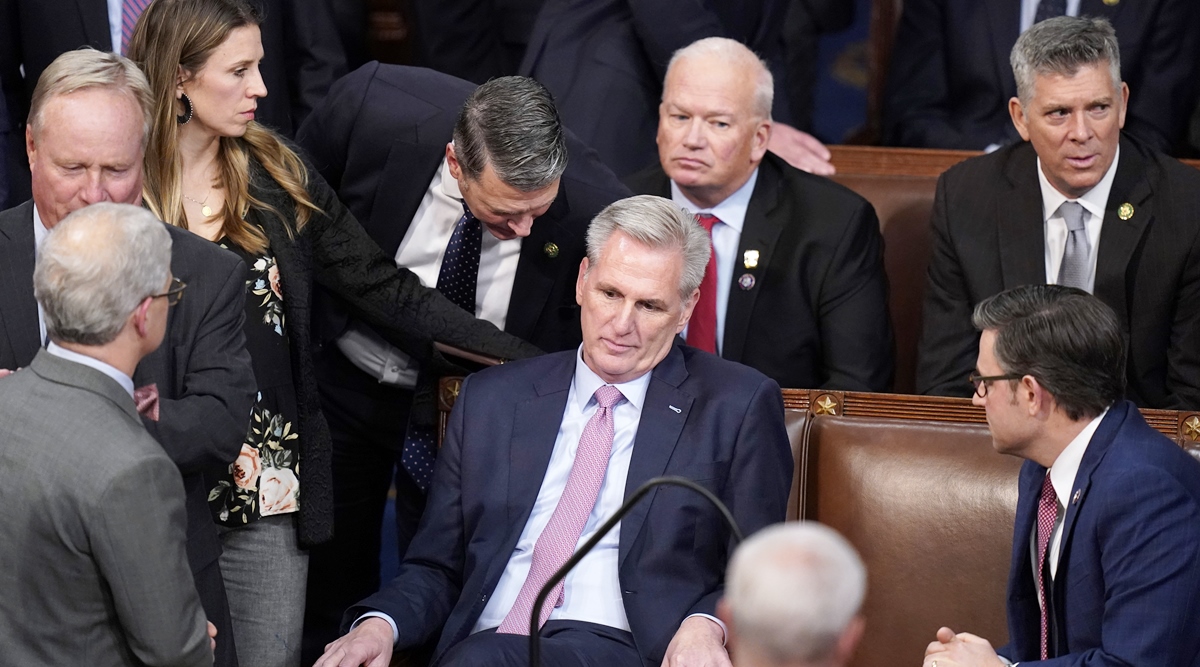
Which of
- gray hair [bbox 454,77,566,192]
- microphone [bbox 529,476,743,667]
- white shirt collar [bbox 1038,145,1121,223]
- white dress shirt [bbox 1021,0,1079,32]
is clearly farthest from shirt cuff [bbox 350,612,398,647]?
white dress shirt [bbox 1021,0,1079,32]

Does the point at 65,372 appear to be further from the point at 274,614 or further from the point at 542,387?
the point at 542,387

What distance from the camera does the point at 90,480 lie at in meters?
2.01

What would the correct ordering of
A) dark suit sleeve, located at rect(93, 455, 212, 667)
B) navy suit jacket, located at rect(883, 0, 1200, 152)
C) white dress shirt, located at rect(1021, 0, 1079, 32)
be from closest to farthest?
dark suit sleeve, located at rect(93, 455, 212, 667) < navy suit jacket, located at rect(883, 0, 1200, 152) < white dress shirt, located at rect(1021, 0, 1079, 32)

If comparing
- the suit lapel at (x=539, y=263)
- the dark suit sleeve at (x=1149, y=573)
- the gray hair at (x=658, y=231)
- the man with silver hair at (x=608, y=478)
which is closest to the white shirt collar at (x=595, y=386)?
the man with silver hair at (x=608, y=478)

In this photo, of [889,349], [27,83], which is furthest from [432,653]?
[27,83]

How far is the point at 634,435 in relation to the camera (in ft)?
9.70

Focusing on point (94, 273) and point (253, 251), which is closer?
point (94, 273)

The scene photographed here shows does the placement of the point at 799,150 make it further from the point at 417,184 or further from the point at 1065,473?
the point at 1065,473

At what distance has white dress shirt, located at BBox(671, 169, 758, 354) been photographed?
3682mm

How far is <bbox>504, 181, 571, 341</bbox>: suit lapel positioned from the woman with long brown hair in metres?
0.53

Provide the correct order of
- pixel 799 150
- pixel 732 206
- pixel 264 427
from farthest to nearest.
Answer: pixel 799 150
pixel 732 206
pixel 264 427

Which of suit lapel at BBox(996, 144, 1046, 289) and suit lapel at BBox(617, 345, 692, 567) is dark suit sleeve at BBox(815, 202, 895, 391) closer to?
suit lapel at BBox(996, 144, 1046, 289)

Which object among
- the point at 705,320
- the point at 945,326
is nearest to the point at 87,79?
the point at 705,320

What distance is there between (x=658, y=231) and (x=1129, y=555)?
1056 mm
